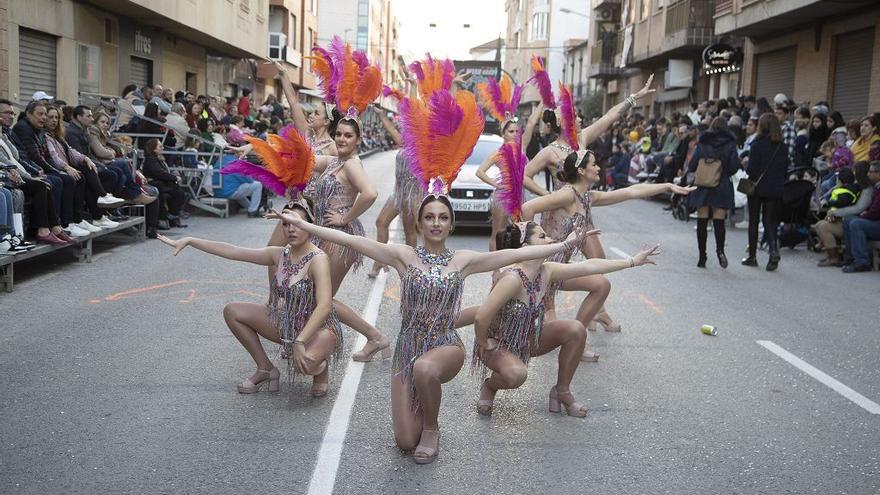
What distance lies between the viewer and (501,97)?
11.2 meters

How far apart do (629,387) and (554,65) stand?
2992 inches

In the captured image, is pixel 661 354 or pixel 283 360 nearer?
pixel 283 360

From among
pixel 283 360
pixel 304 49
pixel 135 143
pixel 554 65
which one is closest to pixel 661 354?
pixel 283 360

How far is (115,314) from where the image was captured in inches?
344

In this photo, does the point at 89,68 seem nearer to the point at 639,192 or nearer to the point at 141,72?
the point at 141,72

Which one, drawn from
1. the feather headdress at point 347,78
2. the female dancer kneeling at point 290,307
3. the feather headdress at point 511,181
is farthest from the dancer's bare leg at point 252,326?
the feather headdress at point 347,78

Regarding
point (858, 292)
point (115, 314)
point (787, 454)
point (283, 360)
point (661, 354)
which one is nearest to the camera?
point (787, 454)

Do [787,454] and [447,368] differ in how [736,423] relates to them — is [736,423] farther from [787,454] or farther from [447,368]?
[447,368]

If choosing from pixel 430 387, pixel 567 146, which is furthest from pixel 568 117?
pixel 430 387

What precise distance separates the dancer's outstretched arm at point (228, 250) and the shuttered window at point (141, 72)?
63.7 ft

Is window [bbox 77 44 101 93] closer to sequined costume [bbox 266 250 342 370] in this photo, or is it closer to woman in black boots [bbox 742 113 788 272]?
woman in black boots [bbox 742 113 788 272]

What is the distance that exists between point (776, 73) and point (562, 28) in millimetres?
54742

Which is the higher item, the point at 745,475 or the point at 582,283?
the point at 582,283

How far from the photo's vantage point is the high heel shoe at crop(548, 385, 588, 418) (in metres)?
5.88
